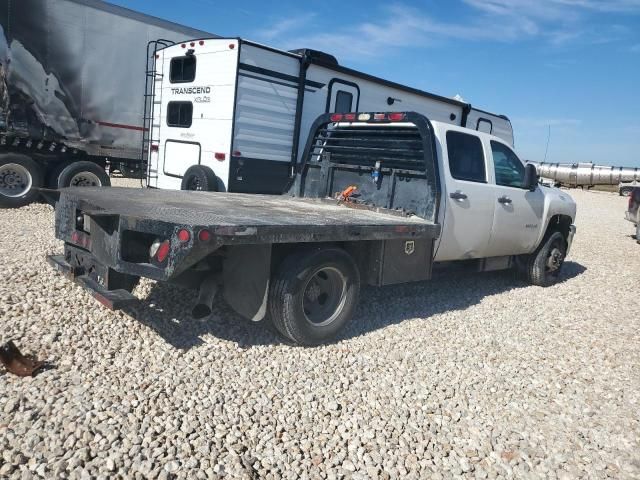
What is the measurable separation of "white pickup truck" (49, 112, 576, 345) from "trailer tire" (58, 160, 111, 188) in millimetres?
4775

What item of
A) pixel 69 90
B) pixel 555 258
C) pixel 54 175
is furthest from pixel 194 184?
pixel 555 258

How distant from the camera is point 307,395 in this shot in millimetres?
3742

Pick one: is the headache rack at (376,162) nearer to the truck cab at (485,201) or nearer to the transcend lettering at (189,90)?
the truck cab at (485,201)

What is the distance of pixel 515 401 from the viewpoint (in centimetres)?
403

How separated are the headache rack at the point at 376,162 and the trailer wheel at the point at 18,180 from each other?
17.4ft

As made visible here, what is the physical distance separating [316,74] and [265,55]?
115cm

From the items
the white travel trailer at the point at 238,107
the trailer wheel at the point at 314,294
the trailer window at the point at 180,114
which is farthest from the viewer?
the trailer window at the point at 180,114

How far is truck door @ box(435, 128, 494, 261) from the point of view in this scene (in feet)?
19.0

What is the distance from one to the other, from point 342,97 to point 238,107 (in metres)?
2.35

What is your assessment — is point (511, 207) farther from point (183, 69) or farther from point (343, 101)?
point (183, 69)

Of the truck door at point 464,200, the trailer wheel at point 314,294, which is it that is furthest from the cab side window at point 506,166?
the trailer wheel at point 314,294

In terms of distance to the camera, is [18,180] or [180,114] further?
[18,180]

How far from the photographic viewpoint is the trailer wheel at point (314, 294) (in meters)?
4.32

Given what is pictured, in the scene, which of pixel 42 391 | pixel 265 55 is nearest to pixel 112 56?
pixel 265 55
